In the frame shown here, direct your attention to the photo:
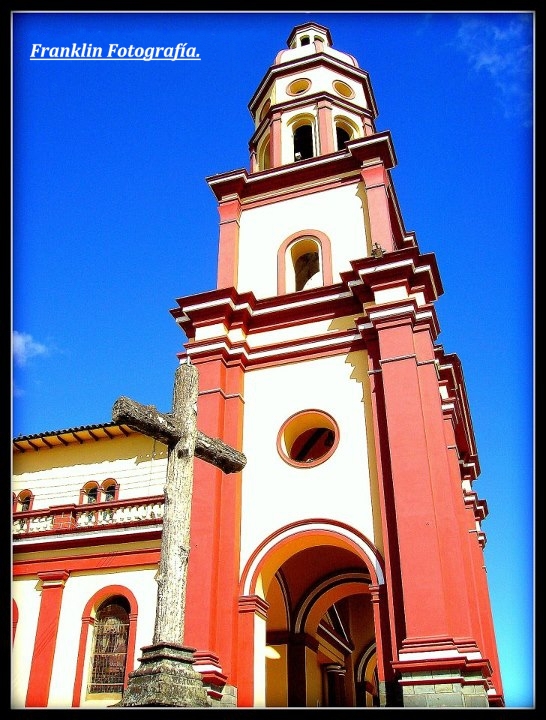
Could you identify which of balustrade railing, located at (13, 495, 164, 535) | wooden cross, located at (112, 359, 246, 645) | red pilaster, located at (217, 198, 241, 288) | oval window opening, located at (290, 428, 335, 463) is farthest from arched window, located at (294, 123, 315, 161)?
wooden cross, located at (112, 359, 246, 645)

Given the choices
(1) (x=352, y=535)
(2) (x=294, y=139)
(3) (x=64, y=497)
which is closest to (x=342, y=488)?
(1) (x=352, y=535)

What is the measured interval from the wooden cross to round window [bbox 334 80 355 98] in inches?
522

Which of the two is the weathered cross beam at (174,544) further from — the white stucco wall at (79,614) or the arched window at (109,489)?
the arched window at (109,489)

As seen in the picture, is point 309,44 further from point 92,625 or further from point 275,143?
point 92,625

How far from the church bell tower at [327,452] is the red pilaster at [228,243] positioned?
4 cm

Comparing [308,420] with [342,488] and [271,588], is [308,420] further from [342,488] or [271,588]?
[271,588]

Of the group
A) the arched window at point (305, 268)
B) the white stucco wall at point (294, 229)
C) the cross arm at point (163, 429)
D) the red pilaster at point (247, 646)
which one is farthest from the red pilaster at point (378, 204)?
the red pilaster at point (247, 646)

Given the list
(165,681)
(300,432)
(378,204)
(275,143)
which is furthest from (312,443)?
(165,681)

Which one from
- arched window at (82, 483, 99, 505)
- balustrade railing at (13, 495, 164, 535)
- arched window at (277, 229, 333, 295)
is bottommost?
balustrade railing at (13, 495, 164, 535)

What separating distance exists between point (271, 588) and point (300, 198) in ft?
28.3

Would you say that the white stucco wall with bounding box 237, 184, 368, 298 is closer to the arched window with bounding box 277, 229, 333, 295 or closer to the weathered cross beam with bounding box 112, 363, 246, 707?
the arched window with bounding box 277, 229, 333, 295

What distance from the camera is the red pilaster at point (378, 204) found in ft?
→ 44.9

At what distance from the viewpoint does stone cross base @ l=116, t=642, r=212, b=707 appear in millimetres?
5488

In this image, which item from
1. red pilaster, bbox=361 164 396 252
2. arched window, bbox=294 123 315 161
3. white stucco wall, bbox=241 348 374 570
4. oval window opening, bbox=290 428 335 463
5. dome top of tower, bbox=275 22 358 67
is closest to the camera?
white stucco wall, bbox=241 348 374 570
